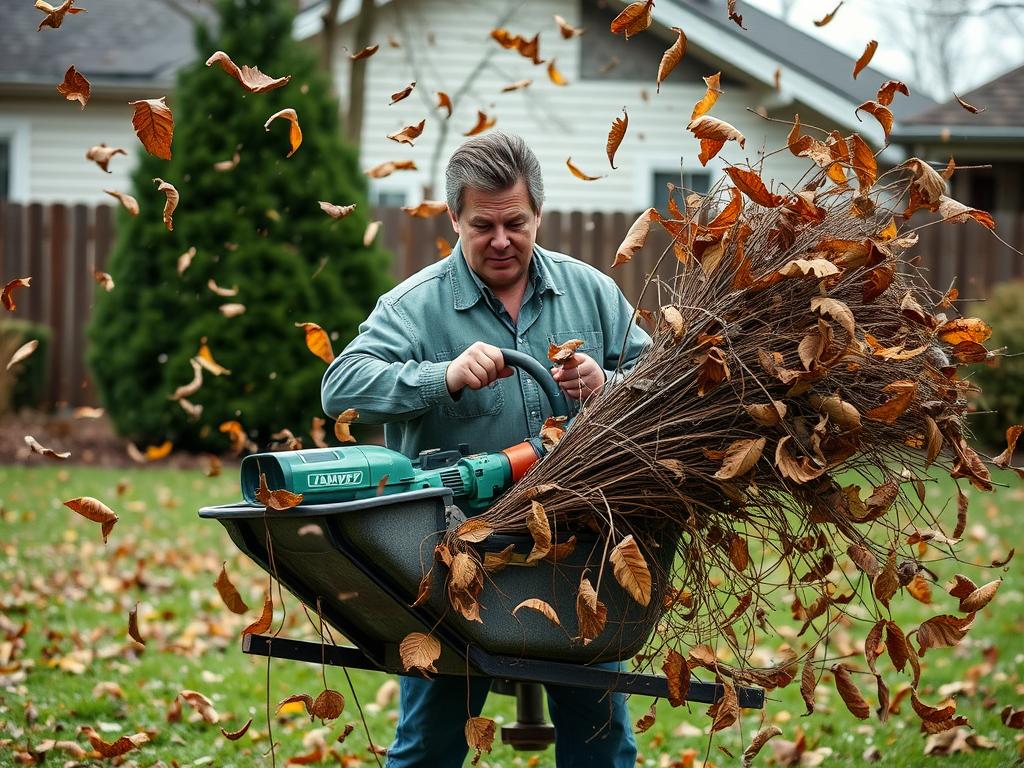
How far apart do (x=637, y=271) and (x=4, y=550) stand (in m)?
7.59

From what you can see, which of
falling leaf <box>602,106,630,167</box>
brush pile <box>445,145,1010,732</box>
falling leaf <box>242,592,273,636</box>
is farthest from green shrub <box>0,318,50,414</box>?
brush pile <box>445,145,1010,732</box>

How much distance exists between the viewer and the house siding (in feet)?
53.8

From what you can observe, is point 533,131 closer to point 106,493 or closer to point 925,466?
point 106,493

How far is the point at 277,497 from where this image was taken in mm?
2551

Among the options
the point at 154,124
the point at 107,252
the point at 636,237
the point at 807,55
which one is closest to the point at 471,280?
the point at 636,237

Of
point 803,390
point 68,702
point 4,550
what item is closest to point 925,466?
point 803,390

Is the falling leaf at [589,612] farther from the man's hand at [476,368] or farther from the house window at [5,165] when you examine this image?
the house window at [5,165]

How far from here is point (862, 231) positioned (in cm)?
293

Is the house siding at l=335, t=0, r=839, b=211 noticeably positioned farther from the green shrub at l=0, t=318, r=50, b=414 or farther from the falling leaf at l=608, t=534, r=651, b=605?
the falling leaf at l=608, t=534, r=651, b=605

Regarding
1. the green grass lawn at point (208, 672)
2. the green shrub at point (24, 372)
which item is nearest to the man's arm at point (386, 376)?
the green grass lawn at point (208, 672)

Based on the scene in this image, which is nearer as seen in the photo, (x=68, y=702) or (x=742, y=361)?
(x=742, y=361)

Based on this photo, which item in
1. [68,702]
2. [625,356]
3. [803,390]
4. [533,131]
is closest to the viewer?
[803,390]

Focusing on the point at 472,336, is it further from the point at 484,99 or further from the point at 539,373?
the point at 484,99

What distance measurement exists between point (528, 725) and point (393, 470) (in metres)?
1.23
